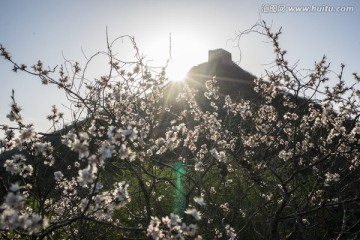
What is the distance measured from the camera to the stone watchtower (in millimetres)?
22686

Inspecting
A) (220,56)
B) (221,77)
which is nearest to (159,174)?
(221,77)

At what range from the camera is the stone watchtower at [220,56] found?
2269cm

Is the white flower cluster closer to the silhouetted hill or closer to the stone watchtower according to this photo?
the silhouetted hill

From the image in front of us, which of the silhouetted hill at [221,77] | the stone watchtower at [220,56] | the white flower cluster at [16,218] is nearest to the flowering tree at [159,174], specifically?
the white flower cluster at [16,218]

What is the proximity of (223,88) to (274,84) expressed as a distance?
1376 cm

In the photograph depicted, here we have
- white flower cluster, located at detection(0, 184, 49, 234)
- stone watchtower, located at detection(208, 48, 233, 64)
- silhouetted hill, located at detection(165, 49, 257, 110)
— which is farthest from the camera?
stone watchtower, located at detection(208, 48, 233, 64)

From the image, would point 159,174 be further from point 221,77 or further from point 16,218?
point 221,77

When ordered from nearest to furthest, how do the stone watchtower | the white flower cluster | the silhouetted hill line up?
1. the white flower cluster
2. the silhouetted hill
3. the stone watchtower

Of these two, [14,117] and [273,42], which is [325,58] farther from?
[14,117]

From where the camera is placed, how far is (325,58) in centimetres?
596

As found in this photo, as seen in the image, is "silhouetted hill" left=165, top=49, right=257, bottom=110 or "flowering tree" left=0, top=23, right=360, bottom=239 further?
"silhouetted hill" left=165, top=49, right=257, bottom=110

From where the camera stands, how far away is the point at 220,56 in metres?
22.9

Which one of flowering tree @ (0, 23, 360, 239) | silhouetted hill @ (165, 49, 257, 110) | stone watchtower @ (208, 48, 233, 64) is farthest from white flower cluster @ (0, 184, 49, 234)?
stone watchtower @ (208, 48, 233, 64)

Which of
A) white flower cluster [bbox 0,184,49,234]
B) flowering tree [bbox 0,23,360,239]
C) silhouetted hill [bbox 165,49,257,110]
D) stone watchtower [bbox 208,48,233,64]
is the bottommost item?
white flower cluster [bbox 0,184,49,234]
